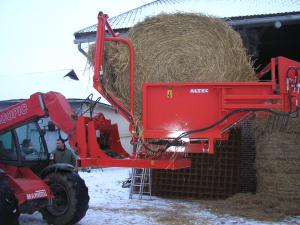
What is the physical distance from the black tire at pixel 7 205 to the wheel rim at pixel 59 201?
0.84 metres

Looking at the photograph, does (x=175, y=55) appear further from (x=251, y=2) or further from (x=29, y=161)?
(x=251, y=2)

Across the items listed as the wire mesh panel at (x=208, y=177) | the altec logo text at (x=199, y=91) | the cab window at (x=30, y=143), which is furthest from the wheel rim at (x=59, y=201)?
the wire mesh panel at (x=208, y=177)

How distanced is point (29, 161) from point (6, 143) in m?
0.46

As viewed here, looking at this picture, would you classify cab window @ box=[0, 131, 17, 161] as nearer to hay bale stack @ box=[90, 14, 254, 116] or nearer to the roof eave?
Result: hay bale stack @ box=[90, 14, 254, 116]

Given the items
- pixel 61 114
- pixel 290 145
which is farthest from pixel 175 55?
pixel 290 145

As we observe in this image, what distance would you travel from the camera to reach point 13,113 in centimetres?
667

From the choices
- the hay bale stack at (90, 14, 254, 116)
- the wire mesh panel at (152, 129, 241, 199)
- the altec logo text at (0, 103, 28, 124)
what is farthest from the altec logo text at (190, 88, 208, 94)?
the wire mesh panel at (152, 129, 241, 199)

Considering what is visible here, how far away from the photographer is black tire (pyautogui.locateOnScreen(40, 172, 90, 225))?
6.91 metres

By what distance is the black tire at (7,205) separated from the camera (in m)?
6.04

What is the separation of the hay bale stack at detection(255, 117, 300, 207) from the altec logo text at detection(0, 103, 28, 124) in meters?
4.61

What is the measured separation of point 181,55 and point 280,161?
3.73 meters

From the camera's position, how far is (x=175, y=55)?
5957 mm

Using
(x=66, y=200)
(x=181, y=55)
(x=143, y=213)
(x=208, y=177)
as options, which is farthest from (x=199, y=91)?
(x=208, y=177)

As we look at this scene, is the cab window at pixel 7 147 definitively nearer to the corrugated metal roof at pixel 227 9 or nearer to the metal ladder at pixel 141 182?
the corrugated metal roof at pixel 227 9
